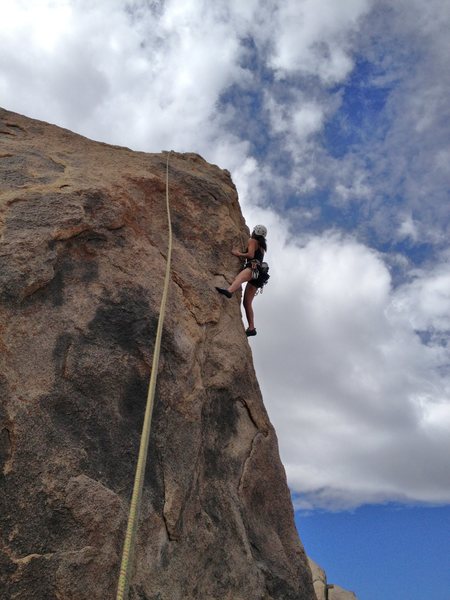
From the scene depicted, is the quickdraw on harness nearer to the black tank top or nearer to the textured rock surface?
the black tank top

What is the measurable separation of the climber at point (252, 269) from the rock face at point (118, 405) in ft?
1.71

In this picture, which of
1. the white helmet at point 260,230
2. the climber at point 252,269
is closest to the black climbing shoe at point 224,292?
the climber at point 252,269

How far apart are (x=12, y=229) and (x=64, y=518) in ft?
9.84

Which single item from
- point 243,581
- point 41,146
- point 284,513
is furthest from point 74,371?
point 41,146

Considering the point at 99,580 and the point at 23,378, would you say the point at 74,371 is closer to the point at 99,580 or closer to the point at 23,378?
the point at 23,378

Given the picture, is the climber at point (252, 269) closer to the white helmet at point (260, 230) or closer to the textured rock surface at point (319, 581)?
the white helmet at point (260, 230)

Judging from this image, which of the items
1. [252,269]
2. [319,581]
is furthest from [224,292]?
[319,581]

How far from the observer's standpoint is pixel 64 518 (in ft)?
14.2

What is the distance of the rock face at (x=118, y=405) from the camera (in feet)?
14.3

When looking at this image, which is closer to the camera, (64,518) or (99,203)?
(64,518)

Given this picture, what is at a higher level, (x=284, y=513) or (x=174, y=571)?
(x=284, y=513)

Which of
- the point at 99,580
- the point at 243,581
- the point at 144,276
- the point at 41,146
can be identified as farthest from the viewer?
the point at 41,146

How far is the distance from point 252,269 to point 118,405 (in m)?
3.78

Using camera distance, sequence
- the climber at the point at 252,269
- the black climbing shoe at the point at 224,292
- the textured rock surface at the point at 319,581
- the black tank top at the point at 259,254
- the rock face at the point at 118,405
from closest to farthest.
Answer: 1. the rock face at the point at 118,405
2. the black climbing shoe at the point at 224,292
3. the climber at the point at 252,269
4. the black tank top at the point at 259,254
5. the textured rock surface at the point at 319,581
